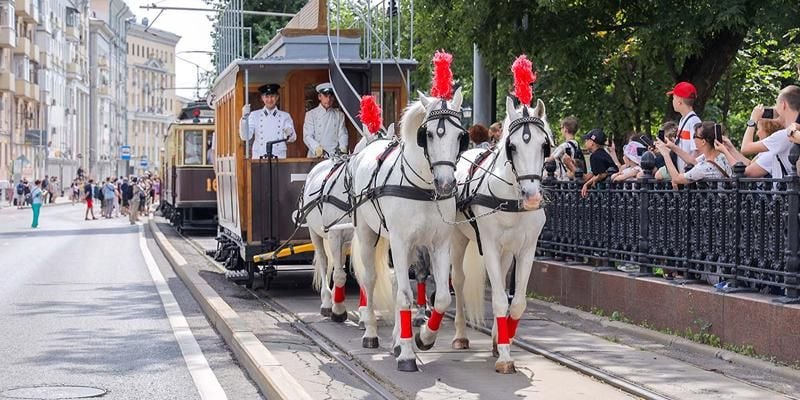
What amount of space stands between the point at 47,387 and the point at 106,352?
2.05m

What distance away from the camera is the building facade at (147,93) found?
164500 millimetres

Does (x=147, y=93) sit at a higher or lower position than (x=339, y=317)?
higher

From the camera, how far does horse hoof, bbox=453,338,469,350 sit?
11.4 m

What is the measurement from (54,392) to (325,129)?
732cm

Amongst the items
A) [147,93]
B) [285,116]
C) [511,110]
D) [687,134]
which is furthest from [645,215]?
[147,93]

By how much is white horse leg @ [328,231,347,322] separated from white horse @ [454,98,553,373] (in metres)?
2.11

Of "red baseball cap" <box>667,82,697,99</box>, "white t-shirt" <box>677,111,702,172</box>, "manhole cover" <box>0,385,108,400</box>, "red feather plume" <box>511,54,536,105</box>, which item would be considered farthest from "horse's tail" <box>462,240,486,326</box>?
"manhole cover" <box>0,385,108,400</box>

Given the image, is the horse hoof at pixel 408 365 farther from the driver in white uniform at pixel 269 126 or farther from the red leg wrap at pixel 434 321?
the driver in white uniform at pixel 269 126

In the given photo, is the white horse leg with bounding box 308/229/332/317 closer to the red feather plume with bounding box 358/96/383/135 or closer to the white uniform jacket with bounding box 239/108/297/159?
the red feather plume with bounding box 358/96/383/135

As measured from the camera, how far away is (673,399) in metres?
8.60

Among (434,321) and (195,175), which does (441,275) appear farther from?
(195,175)

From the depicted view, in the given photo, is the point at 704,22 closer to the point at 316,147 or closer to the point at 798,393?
the point at 316,147

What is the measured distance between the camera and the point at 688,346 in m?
11.0

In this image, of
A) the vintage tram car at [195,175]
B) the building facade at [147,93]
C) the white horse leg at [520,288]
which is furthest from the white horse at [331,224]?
the building facade at [147,93]
